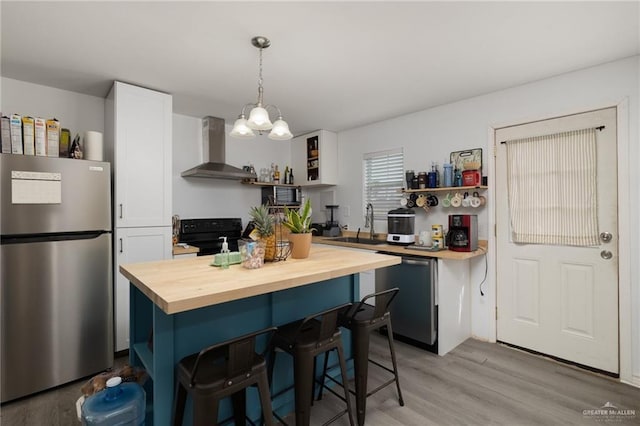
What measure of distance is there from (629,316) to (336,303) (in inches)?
88.1

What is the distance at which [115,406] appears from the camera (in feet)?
4.80

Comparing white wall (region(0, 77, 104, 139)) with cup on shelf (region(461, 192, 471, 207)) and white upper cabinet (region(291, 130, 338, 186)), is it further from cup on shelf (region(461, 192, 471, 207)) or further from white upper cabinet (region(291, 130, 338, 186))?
cup on shelf (region(461, 192, 471, 207))

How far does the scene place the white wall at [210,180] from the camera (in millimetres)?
3689

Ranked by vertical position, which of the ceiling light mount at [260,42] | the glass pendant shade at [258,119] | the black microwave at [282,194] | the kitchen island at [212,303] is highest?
the ceiling light mount at [260,42]

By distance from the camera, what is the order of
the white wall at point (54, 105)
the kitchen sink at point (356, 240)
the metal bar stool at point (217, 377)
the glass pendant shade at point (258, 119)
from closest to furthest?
1. the metal bar stool at point (217, 377)
2. the glass pendant shade at point (258, 119)
3. the white wall at point (54, 105)
4. the kitchen sink at point (356, 240)

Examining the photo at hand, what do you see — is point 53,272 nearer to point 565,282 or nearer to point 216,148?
point 216,148

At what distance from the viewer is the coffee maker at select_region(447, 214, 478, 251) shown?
2844 millimetres

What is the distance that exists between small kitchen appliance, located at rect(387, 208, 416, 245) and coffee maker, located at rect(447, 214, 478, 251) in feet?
1.55

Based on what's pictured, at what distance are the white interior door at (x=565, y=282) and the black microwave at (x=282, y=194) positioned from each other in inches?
103

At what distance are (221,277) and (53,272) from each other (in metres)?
1.67

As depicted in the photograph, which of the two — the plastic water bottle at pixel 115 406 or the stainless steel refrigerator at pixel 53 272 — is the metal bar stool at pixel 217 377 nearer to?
the plastic water bottle at pixel 115 406

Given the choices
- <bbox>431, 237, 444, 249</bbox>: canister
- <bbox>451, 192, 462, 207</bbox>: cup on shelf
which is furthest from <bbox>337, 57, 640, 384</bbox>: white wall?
<bbox>431, 237, 444, 249</bbox>: canister

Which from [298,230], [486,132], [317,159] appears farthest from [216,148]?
[486,132]

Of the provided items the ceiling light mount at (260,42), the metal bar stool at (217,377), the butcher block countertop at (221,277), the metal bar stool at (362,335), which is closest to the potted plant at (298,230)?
the butcher block countertop at (221,277)
